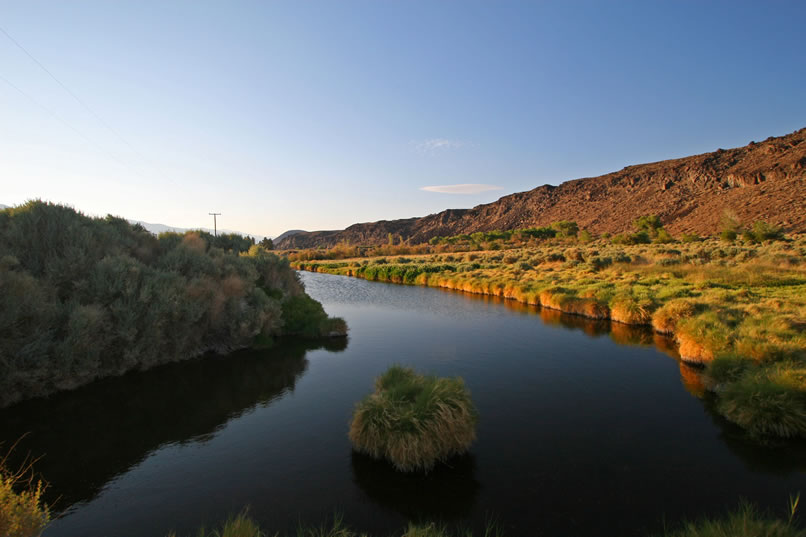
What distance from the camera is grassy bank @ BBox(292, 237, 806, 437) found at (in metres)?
8.85

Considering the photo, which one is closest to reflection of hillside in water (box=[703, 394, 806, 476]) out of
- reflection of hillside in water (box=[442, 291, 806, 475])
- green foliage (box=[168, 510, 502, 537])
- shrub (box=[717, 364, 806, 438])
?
reflection of hillside in water (box=[442, 291, 806, 475])

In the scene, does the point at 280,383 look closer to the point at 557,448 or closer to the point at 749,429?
the point at 557,448

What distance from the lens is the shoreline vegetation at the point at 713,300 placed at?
29.1ft

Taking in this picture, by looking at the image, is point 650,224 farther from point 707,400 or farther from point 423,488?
point 423,488

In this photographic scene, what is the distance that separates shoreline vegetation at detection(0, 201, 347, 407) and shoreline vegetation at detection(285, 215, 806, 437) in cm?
1424

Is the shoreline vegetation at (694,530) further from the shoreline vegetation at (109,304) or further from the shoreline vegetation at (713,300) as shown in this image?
the shoreline vegetation at (109,304)

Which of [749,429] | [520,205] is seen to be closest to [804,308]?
[749,429]

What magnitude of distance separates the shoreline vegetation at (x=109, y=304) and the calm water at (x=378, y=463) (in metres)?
0.83

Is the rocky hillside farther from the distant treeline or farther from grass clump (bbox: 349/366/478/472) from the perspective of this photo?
grass clump (bbox: 349/366/478/472)

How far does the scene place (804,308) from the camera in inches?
563

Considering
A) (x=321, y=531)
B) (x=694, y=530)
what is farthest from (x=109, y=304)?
(x=694, y=530)

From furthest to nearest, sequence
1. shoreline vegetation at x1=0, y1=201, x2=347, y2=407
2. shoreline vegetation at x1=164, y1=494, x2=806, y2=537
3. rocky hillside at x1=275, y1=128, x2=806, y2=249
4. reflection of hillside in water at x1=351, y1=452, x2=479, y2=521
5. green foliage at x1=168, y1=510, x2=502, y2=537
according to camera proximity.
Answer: rocky hillside at x1=275, y1=128, x2=806, y2=249
shoreline vegetation at x1=0, y1=201, x2=347, y2=407
reflection of hillside in water at x1=351, y1=452, x2=479, y2=521
green foliage at x1=168, y1=510, x2=502, y2=537
shoreline vegetation at x1=164, y1=494, x2=806, y2=537

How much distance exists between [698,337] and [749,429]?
5826 mm

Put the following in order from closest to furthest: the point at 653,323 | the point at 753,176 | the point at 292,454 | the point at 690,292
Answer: the point at 292,454 < the point at 653,323 < the point at 690,292 < the point at 753,176
